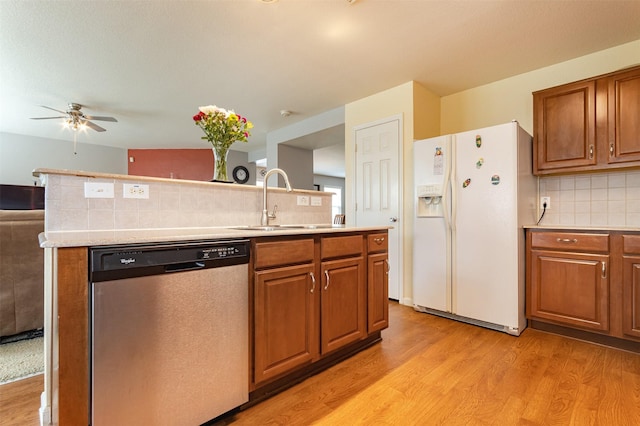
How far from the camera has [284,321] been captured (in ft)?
5.31

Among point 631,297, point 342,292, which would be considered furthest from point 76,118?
point 631,297

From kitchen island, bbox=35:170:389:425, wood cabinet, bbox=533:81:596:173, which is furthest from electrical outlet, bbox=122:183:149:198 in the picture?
wood cabinet, bbox=533:81:596:173

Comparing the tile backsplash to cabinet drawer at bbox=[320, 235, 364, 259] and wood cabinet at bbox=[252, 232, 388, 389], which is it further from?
cabinet drawer at bbox=[320, 235, 364, 259]

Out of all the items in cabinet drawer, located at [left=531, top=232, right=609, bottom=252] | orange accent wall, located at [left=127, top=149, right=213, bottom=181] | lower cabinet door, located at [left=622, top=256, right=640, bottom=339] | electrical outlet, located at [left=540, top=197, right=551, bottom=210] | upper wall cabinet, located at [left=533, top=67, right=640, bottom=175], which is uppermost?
orange accent wall, located at [left=127, top=149, right=213, bottom=181]

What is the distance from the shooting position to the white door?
3.51 metres

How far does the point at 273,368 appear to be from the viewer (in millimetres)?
1566

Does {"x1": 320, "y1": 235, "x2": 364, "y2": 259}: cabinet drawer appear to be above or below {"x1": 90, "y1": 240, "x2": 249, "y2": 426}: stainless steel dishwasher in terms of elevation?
above

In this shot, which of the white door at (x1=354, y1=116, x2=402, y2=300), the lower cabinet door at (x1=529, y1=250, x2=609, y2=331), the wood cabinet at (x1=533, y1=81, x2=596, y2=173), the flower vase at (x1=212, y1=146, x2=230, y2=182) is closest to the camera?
the flower vase at (x1=212, y1=146, x2=230, y2=182)

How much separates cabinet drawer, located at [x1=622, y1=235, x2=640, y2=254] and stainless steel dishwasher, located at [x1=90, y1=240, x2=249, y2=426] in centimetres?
260

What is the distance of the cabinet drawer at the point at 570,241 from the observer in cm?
225

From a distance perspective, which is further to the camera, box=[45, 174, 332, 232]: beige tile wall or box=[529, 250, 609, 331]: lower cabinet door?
box=[529, 250, 609, 331]: lower cabinet door

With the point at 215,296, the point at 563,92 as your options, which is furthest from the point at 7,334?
the point at 563,92

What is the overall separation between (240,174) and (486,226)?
19.8 feet

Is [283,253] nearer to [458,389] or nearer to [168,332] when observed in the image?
[168,332]
